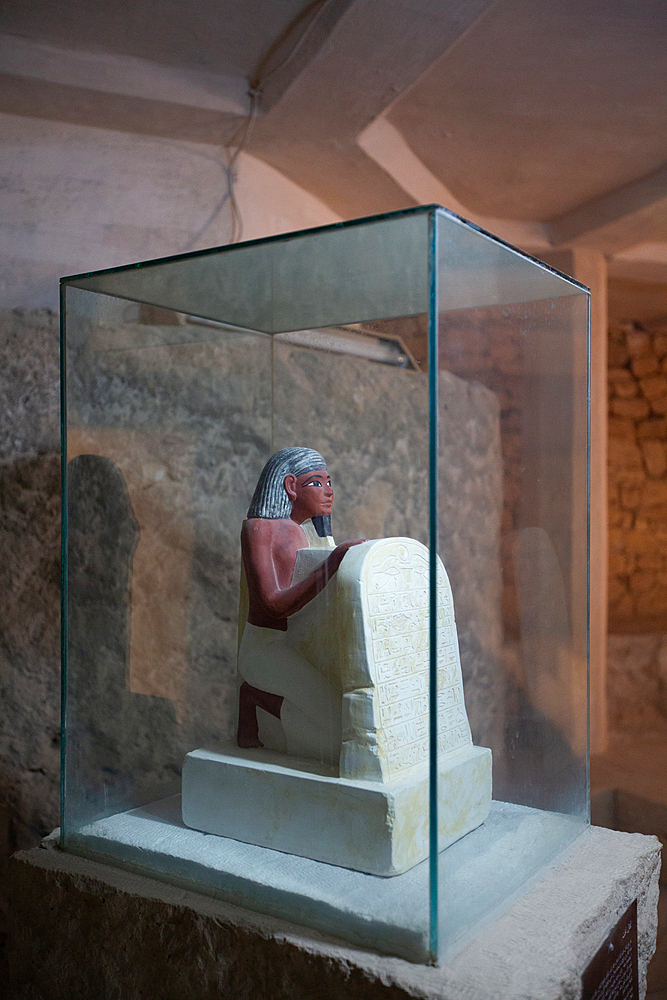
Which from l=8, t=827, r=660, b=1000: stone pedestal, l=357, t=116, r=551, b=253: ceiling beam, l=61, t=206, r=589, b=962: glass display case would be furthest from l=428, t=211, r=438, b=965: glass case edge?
l=357, t=116, r=551, b=253: ceiling beam

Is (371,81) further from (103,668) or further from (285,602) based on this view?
(103,668)

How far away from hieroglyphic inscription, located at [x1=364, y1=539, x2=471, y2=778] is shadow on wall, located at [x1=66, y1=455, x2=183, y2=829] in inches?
26.6

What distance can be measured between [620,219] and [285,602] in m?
2.90

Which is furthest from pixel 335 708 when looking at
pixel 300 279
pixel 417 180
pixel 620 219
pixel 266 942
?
pixel 620 219

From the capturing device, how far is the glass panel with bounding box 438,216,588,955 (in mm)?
1508

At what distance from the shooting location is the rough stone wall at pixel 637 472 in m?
5.61

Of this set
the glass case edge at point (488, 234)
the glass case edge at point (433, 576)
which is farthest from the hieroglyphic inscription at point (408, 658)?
the glass case edge at point (488, 234)

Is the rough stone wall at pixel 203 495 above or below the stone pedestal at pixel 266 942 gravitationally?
above

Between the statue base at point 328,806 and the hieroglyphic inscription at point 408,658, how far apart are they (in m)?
0.06

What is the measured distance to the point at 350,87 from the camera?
2521 millimetres

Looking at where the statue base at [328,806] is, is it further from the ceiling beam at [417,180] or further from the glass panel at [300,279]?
the ceiling beam at [417,180]

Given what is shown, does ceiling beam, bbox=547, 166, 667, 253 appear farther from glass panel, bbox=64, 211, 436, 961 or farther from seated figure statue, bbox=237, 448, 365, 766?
seated figure statue, bbox=237, 448, 365, 766

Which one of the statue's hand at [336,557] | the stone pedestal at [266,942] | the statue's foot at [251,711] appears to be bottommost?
the stone pedestal at [266,942]

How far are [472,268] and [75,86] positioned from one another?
162 cm
